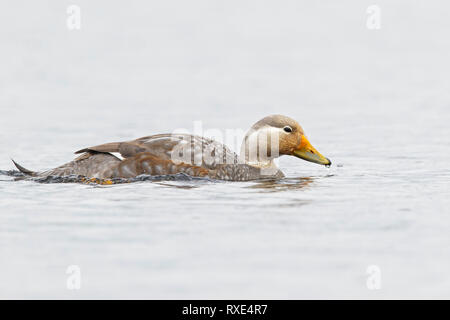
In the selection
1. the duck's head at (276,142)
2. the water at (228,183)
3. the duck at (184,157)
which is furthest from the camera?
the duck's head at (276,142)

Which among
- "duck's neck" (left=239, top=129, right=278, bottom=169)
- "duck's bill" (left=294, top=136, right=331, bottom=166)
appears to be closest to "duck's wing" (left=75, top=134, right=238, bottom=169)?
"duck's neck" (left=239, top=129, right=278, bottom=169)

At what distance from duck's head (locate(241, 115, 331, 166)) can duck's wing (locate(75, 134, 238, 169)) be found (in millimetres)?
763

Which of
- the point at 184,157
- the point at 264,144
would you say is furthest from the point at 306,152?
the point at 184,157

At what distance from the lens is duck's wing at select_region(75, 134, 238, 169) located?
35.7ft

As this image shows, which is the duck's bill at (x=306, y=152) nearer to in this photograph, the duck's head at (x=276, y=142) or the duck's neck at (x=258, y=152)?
the duck's head at (x=276, y=142)

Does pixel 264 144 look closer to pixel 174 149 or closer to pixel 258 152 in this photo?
pixel 258 152

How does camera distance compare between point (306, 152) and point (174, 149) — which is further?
point (306, 152)

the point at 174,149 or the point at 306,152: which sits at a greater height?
the point at 174,149

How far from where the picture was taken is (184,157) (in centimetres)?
1084

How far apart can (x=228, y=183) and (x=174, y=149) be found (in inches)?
33.3

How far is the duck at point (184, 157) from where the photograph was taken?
10828 millimetres

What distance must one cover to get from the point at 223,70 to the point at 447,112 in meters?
6.80

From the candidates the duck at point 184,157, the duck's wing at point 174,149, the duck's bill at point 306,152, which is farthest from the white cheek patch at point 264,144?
the duck's wing at point 174,149

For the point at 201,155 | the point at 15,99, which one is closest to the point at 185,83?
the point at 15,99
